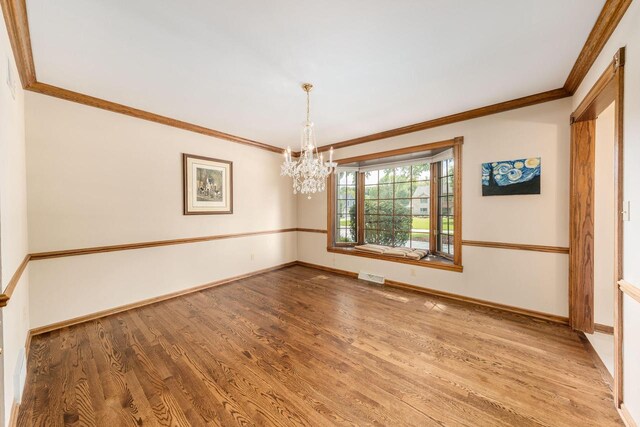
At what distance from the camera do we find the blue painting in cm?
278

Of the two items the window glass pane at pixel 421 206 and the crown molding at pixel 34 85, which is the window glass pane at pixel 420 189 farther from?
the crown molding at pixel 34 85

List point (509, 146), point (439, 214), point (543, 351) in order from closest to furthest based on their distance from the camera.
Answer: point (543, 351) → point (509, 146) → point (439, 214)

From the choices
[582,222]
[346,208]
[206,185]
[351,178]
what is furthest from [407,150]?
[206,185]

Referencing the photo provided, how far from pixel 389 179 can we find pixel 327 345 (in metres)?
3.14

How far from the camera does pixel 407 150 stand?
3.79m

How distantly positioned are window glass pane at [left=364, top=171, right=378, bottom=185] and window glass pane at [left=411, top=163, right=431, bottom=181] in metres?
0.72

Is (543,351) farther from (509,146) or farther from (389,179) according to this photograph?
(389,179)

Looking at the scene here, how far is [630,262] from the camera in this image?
1446 mm

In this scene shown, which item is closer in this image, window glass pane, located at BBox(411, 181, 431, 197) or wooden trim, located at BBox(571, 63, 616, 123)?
wooden trim, located at BBox(571, 63, 616, 123)

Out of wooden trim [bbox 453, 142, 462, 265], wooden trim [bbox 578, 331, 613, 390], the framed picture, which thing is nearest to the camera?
wooden trim [bbox 578, 331, 613, 390]

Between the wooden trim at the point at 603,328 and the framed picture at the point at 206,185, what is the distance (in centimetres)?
482

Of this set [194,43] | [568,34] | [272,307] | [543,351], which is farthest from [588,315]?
[194,43]

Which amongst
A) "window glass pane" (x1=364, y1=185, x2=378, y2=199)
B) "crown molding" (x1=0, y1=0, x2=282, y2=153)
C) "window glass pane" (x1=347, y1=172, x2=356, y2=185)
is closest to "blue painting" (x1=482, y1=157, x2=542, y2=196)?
"window glass pane" (x1=364, y1=185, x2=378, y2=199)

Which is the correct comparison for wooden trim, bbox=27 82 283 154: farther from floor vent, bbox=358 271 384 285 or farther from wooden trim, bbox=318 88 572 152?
floor vent, bbox=358 271 384 285
